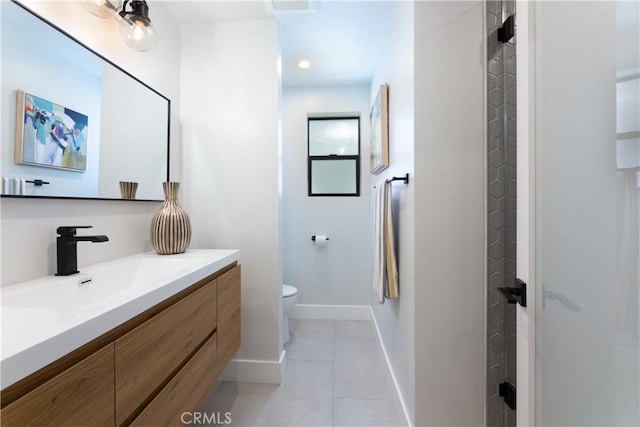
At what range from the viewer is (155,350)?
793 millimetres

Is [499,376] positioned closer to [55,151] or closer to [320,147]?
[55,151]

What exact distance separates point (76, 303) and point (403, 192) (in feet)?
4.78

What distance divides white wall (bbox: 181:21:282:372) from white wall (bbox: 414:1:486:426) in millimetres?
960

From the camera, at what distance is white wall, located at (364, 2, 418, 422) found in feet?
4.07

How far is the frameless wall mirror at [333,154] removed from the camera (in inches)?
112

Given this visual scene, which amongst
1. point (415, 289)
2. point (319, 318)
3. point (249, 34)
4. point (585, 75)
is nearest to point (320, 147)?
point (249, 34)

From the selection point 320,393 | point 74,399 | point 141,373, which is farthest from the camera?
point 320,393

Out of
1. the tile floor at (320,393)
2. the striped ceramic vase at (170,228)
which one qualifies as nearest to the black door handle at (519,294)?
the tile floor at (320,393)

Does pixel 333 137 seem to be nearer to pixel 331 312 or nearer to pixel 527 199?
pixel 331 312

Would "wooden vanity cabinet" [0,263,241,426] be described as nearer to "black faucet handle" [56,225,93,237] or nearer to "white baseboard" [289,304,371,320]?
"black faucet handle" [56,225,93,237]

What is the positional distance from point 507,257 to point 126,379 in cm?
146

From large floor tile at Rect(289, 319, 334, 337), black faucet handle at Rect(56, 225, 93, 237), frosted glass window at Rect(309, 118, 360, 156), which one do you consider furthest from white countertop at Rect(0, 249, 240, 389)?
frosted glass window at Rect(309, 118, 360, 156)

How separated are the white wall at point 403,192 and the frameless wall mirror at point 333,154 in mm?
1066

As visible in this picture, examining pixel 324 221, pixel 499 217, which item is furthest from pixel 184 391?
pixel 324 221
